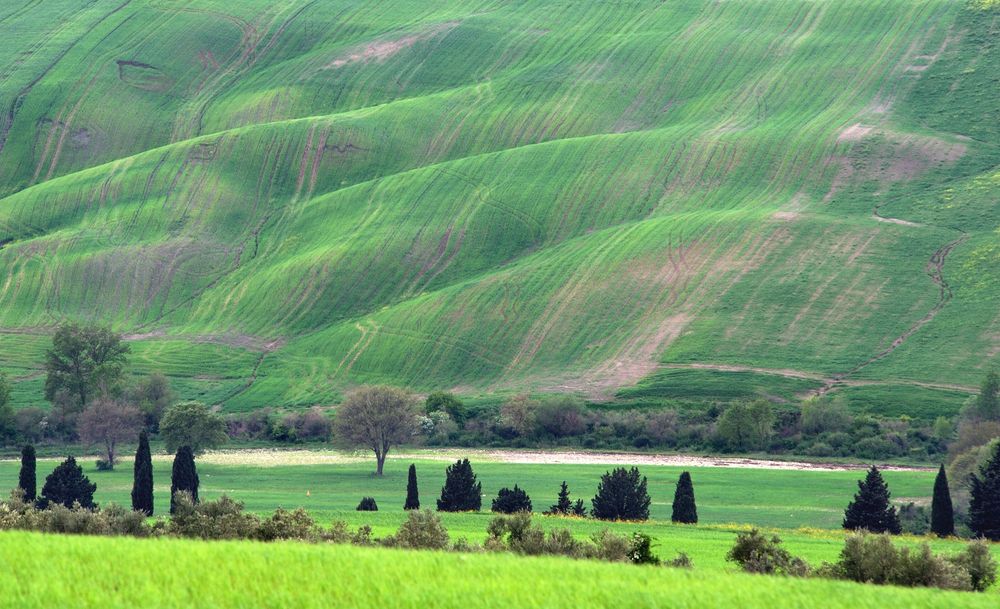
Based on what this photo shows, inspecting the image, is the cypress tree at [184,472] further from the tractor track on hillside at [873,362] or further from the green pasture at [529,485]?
the tractor track on hillside at [873,362]

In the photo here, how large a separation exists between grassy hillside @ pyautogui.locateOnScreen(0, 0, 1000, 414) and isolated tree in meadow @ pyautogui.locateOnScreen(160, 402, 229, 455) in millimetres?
22676

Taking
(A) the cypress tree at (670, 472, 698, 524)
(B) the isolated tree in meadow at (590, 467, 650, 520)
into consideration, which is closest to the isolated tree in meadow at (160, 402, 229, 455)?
(B) the isolated tree in meadow at (590, 467, 650, 520)

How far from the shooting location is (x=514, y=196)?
140375 millimetres

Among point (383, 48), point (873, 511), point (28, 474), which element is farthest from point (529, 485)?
point (383, 48)

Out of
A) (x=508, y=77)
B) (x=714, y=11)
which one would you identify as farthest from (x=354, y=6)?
(x=714, y=11)

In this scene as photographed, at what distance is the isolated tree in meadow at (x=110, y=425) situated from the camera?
269 ft

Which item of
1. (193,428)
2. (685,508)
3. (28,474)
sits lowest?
(685,508)

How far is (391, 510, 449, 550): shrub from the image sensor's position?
29953 millimetres

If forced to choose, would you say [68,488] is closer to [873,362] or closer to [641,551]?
[641,551]

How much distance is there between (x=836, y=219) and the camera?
408 ft

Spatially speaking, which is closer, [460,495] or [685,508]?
[685,508]

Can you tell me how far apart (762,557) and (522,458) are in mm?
57004

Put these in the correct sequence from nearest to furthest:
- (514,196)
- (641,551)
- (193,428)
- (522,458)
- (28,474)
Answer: (641,551)
(28,474)
(193,428)
(522,458)
(514,196)

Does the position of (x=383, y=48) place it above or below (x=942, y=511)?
above
